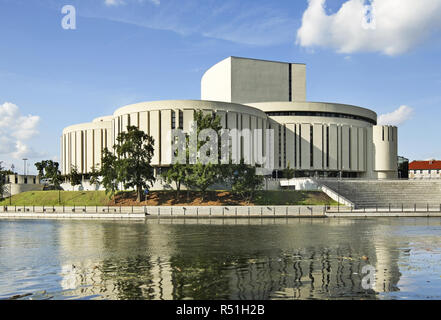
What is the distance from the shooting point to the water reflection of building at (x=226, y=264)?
63.7ft

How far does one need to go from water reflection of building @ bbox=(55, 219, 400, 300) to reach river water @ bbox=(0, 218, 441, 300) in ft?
0.16

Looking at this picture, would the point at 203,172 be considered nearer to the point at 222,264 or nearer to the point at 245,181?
the point at 245,181

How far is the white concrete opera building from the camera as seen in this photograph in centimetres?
11288

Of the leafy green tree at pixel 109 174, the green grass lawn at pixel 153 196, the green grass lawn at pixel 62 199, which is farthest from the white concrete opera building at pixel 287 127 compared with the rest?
the green grass lawn at pixel 153 196

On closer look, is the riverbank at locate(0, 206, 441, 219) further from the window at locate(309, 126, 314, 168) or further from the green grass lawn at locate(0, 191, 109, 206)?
the window at locate(309, 126, 314, 168)

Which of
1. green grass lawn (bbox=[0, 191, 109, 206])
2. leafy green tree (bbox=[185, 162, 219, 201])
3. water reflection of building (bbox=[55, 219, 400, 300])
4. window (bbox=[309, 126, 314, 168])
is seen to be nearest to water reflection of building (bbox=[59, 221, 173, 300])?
water reflection of building (bbox=[55, 219, 400, 300])

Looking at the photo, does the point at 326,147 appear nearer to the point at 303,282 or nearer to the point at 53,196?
the point at 53,196

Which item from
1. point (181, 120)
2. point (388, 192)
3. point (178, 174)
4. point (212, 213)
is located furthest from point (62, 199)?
point (388, 192)

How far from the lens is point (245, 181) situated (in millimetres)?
76875

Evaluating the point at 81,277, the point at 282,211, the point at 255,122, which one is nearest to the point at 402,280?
the point at 81,277

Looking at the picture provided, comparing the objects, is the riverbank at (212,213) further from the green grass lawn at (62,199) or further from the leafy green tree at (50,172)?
the leafy green tree at (50,172)

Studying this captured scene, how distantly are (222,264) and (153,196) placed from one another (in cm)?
5729

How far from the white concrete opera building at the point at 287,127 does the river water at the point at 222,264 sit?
216 feet

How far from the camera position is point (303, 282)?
21.0 m
